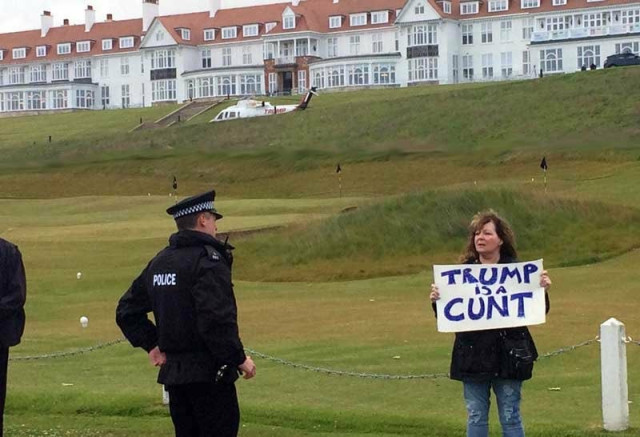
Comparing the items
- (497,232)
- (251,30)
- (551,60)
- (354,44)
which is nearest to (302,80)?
(354,44)

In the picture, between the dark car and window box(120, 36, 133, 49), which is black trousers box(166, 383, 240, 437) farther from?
window box(120, 36, 133, 49)

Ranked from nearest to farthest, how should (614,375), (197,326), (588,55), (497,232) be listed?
(197,326)
(497,232)
(614,375)
(588,55)

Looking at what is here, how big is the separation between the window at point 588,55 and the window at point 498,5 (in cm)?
1049

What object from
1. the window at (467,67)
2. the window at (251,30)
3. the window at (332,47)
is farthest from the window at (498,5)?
the window at (251,30)

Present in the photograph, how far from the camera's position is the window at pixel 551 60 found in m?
116

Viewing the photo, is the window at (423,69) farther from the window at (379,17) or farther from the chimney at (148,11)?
the chimney at (148,11)

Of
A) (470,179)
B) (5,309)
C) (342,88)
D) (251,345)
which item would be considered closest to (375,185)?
(470,179)

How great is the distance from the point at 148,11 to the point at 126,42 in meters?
5.21

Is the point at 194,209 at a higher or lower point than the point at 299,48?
lower

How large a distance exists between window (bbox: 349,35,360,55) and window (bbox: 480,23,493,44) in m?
14.0

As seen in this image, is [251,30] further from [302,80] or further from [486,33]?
[486,33]

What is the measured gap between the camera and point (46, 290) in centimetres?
3153

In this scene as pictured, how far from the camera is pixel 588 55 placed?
115 metres

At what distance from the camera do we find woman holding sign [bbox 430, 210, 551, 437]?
973 centimetres
